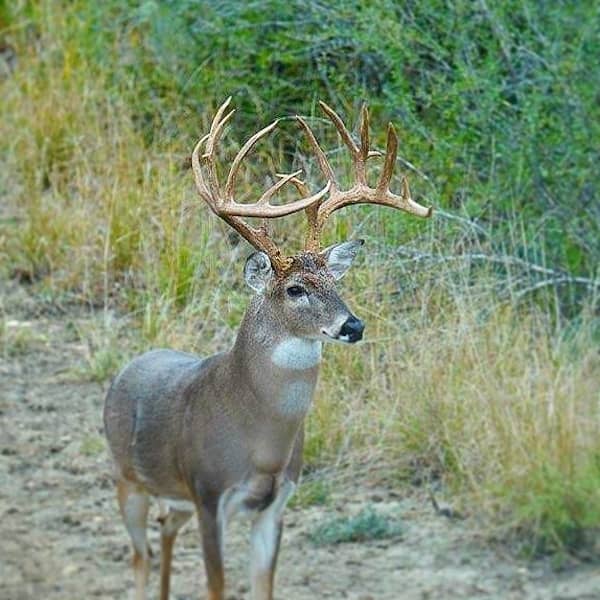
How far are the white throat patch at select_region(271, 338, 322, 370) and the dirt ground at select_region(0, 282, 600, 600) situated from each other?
38.1 inches

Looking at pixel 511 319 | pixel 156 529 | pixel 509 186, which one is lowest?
pixel 156 529

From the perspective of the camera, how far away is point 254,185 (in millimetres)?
9609

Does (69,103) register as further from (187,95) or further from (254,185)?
(254,185)

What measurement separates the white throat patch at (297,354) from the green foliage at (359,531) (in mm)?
1178

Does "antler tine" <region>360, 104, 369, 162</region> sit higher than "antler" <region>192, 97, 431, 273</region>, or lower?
higher

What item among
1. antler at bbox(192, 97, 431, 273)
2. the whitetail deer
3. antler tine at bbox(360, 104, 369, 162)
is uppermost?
antler tine at bbox(360, 104, 369, 162)

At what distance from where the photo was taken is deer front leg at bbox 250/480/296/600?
6.32 metres

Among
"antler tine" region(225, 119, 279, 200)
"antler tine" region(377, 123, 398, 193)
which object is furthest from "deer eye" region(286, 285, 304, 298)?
"antler tine" region(377, 123, 398, 193)

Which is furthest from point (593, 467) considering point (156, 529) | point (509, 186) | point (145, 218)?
point (145, 218)

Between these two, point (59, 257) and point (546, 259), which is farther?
point (59, 257)

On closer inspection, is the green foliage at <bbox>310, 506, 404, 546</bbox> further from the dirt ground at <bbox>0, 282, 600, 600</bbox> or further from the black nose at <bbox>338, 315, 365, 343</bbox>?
the black nose at <bbox>338, 315, 365, 343</bbox>

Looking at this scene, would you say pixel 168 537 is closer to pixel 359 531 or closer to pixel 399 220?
pixel 359 531

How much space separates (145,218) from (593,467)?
160 inches

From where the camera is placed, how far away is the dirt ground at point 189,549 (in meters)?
6.60
